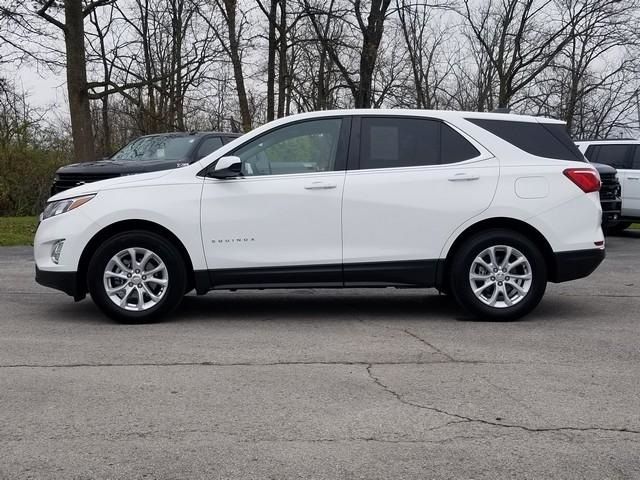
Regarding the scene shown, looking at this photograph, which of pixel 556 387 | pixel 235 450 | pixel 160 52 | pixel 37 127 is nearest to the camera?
pixel 235 450

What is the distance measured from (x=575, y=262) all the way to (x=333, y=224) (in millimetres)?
2177

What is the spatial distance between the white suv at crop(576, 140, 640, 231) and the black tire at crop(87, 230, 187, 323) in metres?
10.7

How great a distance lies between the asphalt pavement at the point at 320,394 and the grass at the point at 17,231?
7099 mm

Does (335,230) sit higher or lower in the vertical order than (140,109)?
lower

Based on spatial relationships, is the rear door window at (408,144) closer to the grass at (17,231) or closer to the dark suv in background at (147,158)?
the dark suv in background at (147,158)

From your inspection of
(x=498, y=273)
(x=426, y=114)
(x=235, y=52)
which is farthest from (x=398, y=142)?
(x=235, y=52)

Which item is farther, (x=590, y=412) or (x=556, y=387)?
(x=556, y=387)

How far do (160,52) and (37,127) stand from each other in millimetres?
Result: 9353

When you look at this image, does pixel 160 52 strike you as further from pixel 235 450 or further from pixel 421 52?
pixel 235 450

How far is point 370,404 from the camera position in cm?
470

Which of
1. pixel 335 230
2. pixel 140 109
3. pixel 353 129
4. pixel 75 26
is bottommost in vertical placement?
pixel 335 230

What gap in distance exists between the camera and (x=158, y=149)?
42.7ft

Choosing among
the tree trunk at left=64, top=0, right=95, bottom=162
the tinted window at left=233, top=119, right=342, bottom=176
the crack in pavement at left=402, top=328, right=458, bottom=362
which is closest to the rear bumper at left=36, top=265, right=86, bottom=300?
the tinted window at left=233, top=119, right=342, bottom=176

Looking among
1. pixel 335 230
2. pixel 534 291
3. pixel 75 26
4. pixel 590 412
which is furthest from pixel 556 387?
pixel 75 26
